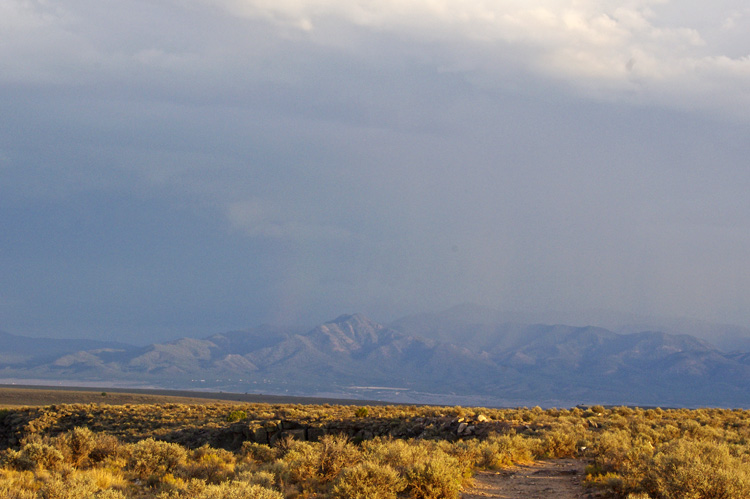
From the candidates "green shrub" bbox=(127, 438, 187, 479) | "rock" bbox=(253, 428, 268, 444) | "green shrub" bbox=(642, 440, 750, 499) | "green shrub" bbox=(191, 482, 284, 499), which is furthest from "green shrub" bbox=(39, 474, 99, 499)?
"rock" bbox=(253, 428, 268, 444)

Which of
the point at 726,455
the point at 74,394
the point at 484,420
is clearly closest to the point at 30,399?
the point at 74,394

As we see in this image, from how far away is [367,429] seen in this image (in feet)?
107

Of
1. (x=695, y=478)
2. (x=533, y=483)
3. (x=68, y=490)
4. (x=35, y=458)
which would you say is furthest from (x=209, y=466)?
(x=695, y=478)

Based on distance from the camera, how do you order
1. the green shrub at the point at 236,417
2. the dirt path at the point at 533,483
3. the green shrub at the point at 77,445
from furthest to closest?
the green shrub at the point at 236,417 → the green shrub at the point at 77,445 → the dirt path at the point at 533,483

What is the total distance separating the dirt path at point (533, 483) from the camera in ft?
47.6

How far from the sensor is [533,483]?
1605 centimetres

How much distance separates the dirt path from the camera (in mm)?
14508

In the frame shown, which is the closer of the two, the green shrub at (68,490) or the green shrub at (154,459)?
the green shrub at (68,490)

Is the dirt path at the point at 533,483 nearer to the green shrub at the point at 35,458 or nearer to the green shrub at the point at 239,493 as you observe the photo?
the green shrub at the point at 239,493

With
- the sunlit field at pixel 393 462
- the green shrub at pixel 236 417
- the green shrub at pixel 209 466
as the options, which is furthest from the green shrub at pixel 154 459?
the green shrub at pixel 236 417

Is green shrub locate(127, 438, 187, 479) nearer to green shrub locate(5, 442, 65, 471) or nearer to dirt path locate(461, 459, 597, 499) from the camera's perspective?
green shrub locate(5, 442, 65, 471)

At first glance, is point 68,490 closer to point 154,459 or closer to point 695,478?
point 154,459

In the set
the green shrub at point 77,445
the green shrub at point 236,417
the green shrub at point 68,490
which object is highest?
the green shrub at point 68,490

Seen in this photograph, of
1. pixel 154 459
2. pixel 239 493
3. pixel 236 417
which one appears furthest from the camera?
pixel 236 417
